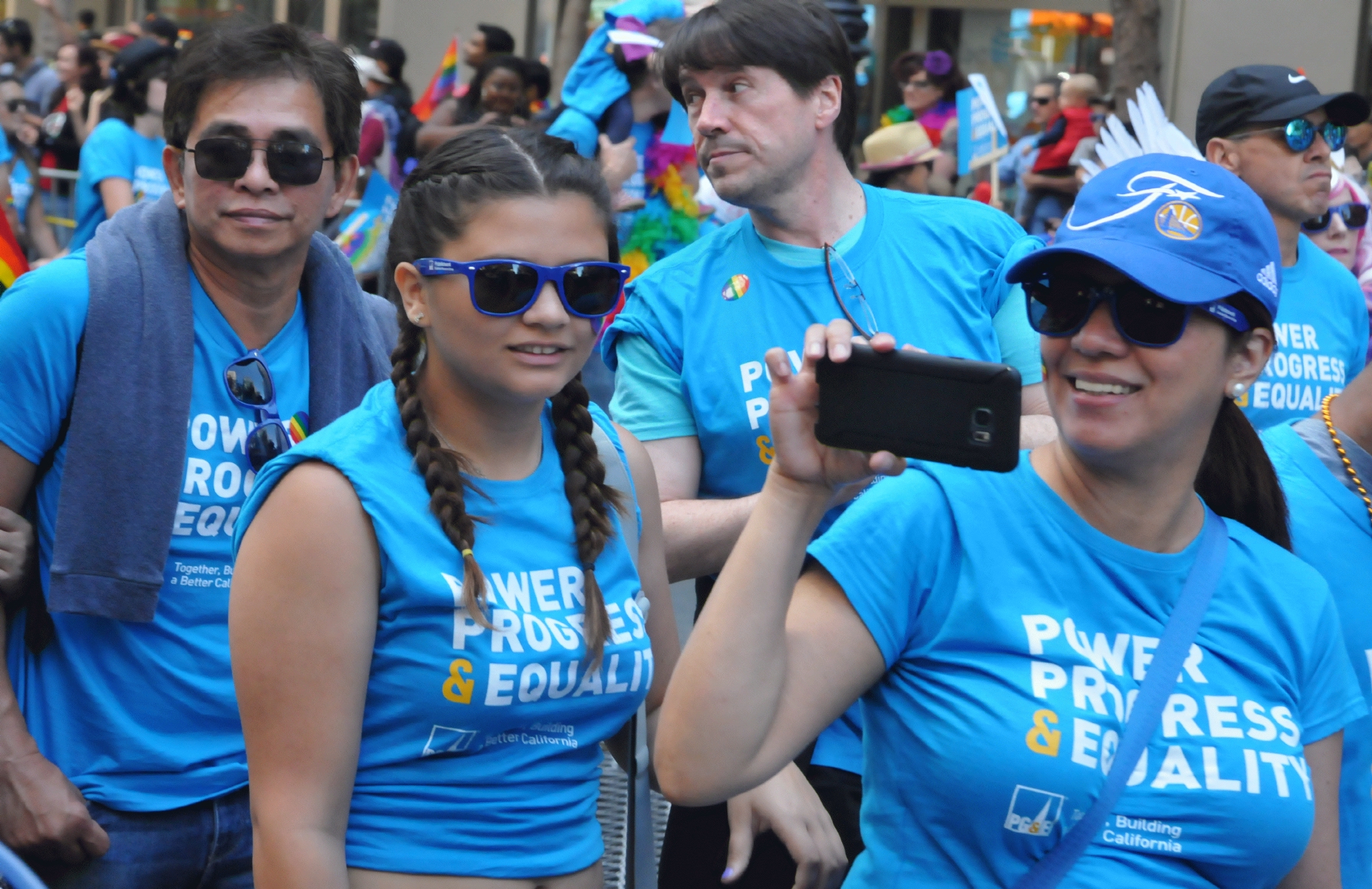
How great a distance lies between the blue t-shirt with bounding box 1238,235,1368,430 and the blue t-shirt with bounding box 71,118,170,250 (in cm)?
529

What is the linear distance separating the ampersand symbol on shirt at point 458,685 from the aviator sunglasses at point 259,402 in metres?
0.81

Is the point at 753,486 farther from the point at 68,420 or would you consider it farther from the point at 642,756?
the point at 68,420

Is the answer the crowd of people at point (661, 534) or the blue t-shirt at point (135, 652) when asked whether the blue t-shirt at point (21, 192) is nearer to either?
the crowd of people at point (661, 534)

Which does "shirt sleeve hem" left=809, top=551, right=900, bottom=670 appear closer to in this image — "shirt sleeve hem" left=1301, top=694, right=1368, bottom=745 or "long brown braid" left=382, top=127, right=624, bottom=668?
"long brown braid" left=382, top=127, right=624, bottom=668

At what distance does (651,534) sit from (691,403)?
0.64m

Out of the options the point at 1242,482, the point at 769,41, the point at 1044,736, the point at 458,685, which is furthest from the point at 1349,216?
the point at 458,685

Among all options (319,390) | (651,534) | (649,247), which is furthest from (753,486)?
(649,247)

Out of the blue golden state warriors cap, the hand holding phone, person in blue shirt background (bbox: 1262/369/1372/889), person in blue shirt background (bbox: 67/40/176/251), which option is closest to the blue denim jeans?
the hand holding phone

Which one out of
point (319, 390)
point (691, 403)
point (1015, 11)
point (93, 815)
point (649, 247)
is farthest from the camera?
point (1015, 11)

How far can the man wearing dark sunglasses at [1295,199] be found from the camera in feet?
15.1

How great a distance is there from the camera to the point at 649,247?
21.7 feet

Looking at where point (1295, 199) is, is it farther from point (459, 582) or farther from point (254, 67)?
point (459, 582)

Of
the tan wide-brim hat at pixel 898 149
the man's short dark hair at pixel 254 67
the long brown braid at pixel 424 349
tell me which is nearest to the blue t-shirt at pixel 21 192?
the tan wide-brim hat at pixel 898 149

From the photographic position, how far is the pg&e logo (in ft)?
6.81
